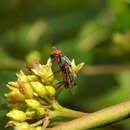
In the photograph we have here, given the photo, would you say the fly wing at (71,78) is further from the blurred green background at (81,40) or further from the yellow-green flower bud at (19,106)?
the blurred green background at (81,40)

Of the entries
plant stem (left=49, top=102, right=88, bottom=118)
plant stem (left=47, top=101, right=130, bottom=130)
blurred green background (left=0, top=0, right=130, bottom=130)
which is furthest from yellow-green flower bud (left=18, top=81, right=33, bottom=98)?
blurred green background (left=0, top=0, right=130, bottom=130)

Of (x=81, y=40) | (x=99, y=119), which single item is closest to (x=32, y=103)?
(x=99, y=119)

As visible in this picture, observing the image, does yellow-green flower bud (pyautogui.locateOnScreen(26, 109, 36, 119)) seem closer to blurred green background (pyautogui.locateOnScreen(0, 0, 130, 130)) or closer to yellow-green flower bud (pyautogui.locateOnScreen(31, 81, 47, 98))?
yellow-green flower bud (pyautogui.locateOnScreen(31, 81, 47, 98))

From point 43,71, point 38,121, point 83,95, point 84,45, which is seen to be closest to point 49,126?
point 38,121

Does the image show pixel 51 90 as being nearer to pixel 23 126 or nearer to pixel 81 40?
pixel 23 126

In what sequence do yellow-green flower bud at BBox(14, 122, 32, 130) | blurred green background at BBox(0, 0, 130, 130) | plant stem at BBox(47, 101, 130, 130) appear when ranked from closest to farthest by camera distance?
plant stem at BBox(47, 101, 130, 130) < yellow-green flower bud at BBox(14, 122, 32, 130) < blurred green background at BBox(0, 0, 130, 130)
